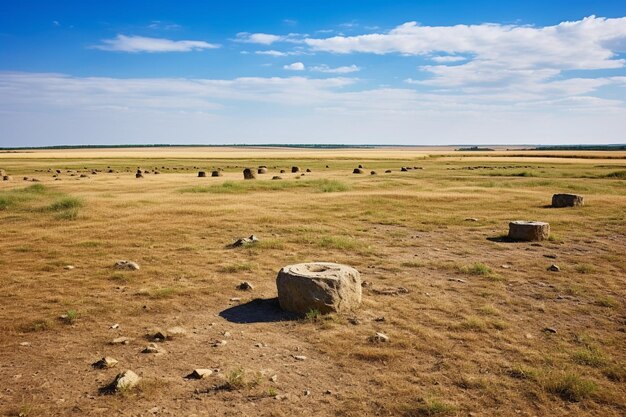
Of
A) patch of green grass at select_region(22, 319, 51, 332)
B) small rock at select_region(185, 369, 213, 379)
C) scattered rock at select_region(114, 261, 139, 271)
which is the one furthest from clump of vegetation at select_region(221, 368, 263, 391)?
scattered rock at select_region(114, 261, 139, 271)

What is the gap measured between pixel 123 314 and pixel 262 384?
3.79 m

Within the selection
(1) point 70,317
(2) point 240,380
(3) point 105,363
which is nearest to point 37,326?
(1) point 70,317

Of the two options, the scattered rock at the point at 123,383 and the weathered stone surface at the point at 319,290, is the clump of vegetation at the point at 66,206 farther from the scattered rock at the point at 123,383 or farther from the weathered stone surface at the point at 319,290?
the scattered rock at the point at 123,383

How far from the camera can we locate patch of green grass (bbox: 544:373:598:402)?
569 centimetres

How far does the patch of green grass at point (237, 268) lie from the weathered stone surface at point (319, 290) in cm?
287

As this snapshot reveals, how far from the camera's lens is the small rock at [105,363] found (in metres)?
6.53

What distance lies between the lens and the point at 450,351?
6969 mm

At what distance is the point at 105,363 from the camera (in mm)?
6543

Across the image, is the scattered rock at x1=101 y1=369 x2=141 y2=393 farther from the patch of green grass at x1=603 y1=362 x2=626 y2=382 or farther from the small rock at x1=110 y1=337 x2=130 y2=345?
the patch of green grass at x1=603 y1=362 x2=626 y2=382

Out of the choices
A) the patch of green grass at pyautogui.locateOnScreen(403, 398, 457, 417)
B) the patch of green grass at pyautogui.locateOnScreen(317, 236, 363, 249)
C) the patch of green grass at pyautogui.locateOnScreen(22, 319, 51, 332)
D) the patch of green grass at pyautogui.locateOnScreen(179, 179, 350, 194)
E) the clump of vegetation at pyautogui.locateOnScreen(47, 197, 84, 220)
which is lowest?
the patch of green grass at pyautogui.locateOnScreen(22, 319, 51, 332)

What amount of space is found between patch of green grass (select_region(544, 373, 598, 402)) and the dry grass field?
0.07ft

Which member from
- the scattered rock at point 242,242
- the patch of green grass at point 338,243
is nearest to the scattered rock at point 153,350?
the scattered rock at point 242,242

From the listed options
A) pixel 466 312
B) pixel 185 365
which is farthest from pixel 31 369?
pixel 466 312

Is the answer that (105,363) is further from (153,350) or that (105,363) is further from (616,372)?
(616,372)
